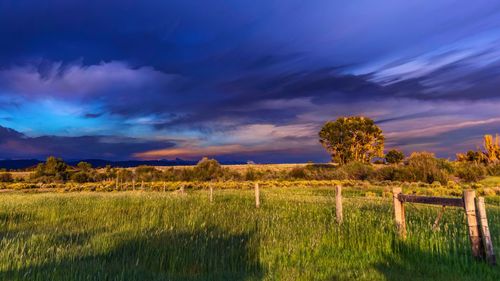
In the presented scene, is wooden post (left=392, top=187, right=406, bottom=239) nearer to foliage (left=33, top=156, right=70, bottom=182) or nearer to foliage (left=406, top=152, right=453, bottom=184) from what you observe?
foliage (left=406, top=152, right=453, bottom=184)

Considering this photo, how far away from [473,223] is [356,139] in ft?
196

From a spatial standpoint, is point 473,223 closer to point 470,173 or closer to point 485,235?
point 485,235

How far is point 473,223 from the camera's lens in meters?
7.85

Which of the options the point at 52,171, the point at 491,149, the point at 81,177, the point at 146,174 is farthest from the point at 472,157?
the point at 52,171

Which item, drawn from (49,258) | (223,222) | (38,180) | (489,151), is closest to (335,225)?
(223,222)

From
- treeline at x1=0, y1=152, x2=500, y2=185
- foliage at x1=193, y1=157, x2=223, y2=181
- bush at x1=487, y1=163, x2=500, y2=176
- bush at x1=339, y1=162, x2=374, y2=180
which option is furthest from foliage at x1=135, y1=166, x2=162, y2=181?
bush at x1=487, y1=163, x2=500, y2=176

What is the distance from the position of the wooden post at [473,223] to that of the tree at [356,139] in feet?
189

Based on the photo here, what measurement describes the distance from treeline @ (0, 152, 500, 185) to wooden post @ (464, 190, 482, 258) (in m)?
33.0

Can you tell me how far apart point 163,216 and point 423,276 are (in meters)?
9.20

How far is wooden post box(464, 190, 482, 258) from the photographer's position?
7.84 m

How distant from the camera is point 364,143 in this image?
65750mm

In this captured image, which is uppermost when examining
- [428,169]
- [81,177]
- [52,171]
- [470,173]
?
[52,171]

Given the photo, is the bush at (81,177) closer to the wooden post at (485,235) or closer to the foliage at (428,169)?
the foliage at (428,169)

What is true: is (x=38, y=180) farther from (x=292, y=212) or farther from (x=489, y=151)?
(x=489, y=151)
